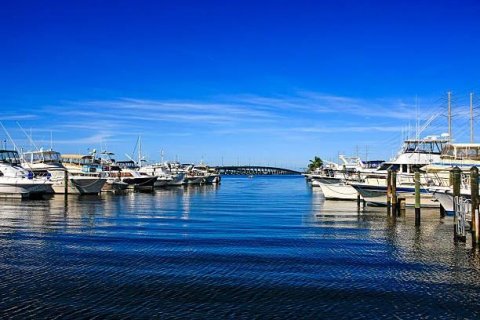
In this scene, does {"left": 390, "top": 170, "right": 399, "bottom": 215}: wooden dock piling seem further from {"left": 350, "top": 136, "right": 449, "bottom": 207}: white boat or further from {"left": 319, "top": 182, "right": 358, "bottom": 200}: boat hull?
{"left": 319, "top": 182, "right": 358, "bottom": 200}: boat hull

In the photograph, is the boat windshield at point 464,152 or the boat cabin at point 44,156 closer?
the boat windshield at point 464,152

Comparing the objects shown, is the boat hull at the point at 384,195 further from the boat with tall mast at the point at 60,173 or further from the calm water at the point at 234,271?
the boat with tall mast at the point at 60,173

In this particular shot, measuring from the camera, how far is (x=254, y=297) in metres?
15.1

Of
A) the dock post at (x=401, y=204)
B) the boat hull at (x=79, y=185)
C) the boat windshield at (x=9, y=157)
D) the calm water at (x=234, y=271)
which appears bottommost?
the calm water at (x=234, y=271)

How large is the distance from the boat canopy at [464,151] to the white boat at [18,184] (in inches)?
1578

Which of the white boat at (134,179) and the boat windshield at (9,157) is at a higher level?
the boat windshield at (9,157)

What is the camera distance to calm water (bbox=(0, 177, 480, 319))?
14.1m

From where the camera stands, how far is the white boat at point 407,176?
146 feet

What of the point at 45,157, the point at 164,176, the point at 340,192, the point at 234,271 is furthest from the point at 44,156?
the point at 234,271

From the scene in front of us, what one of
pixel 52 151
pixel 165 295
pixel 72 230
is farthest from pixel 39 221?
pixel 52 151

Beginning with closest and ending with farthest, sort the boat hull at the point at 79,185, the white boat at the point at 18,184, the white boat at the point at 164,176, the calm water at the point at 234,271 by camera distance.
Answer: the calm water at the point at 234,271 → the white boat at the point at 18,184 → the boat hull at the point at 79,185 → the white boat at the point at 164,176

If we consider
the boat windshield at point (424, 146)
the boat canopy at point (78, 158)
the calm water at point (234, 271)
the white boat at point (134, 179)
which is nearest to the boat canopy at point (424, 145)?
the boat windshield at point (424, 146)

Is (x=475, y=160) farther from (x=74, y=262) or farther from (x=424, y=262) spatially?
A: (x=74, y=262)

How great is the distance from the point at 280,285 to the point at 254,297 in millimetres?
1610
